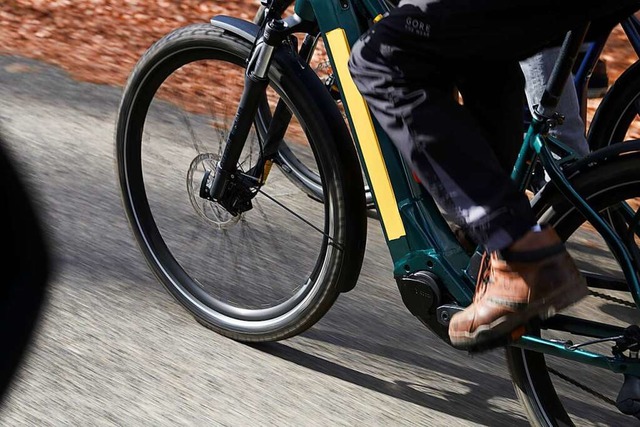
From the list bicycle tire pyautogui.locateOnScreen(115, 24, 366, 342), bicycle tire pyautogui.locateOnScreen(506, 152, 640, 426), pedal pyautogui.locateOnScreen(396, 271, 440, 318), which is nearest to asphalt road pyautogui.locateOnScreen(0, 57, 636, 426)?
bicycle tire pyautogui.locateOnScreen(115, 24, 366, 342)

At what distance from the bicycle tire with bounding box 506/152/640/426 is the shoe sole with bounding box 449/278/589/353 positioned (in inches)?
8.9

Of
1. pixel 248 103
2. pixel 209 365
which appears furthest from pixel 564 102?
pixel 209 365

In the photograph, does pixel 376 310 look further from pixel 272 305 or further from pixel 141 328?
pixel 141 328

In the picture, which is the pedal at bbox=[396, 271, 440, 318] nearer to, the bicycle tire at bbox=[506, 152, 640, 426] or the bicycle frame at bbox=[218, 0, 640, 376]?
the bicycle frame at bbox=[218, 0, 640, 376]

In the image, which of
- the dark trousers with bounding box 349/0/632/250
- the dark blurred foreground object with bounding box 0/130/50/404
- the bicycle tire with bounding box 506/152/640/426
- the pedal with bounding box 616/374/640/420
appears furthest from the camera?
the pedal with bounding box 616/374/640/420

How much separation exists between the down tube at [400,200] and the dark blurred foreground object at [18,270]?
121 cm

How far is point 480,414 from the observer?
129 inches

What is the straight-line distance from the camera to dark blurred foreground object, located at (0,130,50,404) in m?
1.81

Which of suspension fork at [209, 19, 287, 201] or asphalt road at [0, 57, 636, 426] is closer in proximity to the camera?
suspension fork at [209, 19, 287, 201]

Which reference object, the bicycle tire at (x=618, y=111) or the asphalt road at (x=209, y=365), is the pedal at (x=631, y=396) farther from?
the bicycle tire at (x=618, y=111)

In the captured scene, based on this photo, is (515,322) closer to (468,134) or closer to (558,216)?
(558,216)

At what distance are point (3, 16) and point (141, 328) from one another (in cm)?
451

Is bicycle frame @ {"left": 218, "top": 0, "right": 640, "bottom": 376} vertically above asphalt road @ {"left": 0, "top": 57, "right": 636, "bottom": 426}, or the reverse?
bicycle frame @ {"left": 218, "top": 0, "right": 640, "bottom": 376}

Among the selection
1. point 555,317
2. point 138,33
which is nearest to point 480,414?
point 555,317
